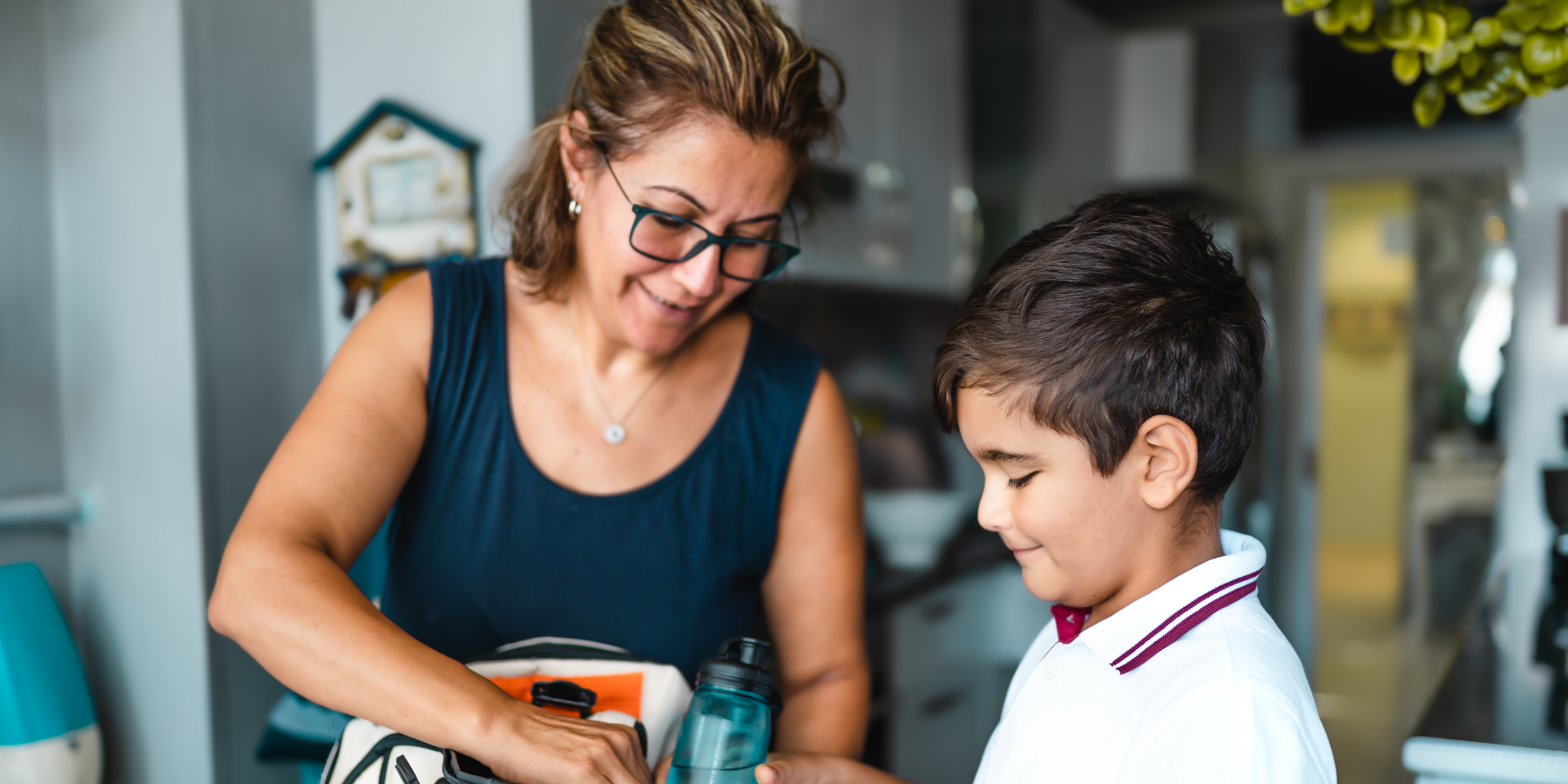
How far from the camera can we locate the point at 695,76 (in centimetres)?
103

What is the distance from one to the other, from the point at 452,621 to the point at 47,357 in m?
0.99

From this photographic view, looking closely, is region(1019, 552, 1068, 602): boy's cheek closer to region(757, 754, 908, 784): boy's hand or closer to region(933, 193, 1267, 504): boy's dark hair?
region(933, 193, 1267, 504): boy's dark hair

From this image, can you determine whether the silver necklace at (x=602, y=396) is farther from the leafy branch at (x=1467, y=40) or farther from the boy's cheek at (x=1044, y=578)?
the leafy branch at (x=1467, y=40)

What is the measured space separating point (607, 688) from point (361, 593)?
22cm

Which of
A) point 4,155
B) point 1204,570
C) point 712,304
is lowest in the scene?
point 1204,570

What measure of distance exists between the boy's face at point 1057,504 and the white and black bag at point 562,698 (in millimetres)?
326

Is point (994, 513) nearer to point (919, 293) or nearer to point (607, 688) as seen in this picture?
point (607, 688)

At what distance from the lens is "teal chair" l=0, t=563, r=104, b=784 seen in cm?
142

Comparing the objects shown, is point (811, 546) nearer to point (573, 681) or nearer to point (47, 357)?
point (573, 681)

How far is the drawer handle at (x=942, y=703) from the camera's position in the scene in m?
2.77

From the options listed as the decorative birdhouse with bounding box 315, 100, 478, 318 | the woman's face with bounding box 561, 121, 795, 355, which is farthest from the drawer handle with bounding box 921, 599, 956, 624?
the woman's face with bounding box 561, 121, 795, 355

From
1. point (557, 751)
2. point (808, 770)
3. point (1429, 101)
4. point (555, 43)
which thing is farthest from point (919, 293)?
point (557, 751)

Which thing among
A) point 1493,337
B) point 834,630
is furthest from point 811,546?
point 1493,337

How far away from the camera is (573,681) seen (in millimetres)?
962
